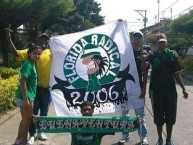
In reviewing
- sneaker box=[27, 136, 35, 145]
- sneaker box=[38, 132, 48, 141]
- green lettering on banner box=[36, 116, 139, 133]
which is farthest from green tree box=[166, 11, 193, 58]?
green lettering on banner box=[36, 116, 139, 133]

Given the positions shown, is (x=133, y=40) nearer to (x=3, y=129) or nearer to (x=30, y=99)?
(x=30, y=99)

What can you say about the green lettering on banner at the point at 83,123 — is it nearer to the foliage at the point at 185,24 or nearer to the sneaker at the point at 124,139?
the sneaker at the point at 124,139

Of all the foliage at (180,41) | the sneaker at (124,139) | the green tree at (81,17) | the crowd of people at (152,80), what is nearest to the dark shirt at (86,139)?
the crowd of people at (152,80)

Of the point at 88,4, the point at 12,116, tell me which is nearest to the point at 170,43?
the point at 88,4

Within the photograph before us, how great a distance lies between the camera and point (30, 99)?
6.00 metres

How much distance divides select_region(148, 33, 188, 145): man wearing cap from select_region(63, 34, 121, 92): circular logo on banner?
33.2 inches

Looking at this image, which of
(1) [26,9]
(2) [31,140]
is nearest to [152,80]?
(2) [31,140]

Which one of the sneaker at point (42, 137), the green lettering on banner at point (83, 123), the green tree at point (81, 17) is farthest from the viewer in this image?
the green tree at point (81, 17)

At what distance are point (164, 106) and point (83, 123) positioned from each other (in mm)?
1891

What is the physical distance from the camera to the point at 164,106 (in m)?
6.21

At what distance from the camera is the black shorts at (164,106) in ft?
20.1

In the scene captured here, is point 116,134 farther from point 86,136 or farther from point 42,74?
point 86,136

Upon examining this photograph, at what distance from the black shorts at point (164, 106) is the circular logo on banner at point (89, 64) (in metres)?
0.97

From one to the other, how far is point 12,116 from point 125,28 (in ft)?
15.0
